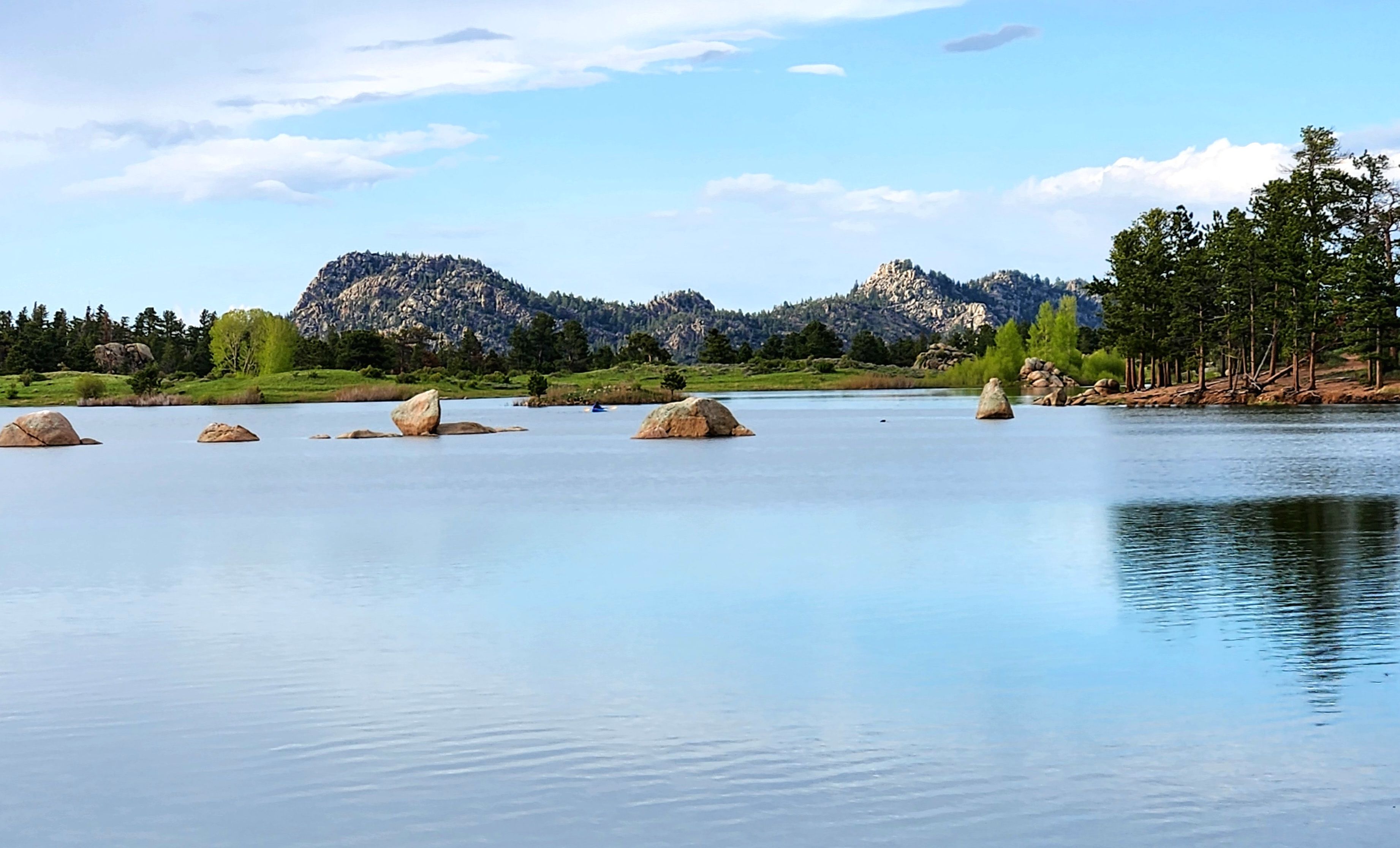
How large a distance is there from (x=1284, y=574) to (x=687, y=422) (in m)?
39.8

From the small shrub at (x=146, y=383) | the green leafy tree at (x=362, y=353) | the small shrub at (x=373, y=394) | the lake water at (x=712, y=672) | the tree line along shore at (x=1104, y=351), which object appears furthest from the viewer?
the green leafy tree at (x=362, y=353)

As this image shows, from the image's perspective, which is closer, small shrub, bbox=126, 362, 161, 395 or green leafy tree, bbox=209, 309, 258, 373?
small shrub, bbox=126, 362, 161, 395

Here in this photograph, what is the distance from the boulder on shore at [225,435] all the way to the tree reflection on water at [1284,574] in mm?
45199

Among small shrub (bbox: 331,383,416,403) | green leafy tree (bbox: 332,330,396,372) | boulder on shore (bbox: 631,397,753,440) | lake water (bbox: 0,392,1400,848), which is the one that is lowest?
lake water (bbox: 0,392,1400,848)

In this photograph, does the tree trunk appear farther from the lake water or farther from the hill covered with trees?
the lake water

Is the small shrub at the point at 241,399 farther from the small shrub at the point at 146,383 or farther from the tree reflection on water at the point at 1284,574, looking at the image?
the tree reflection on water at the point at 1284,574

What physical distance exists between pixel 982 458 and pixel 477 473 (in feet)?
49.5

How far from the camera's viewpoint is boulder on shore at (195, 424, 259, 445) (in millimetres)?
63188

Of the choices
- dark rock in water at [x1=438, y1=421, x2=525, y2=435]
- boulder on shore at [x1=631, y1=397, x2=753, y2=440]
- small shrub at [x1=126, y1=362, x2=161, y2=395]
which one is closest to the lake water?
boulder on shore at [x1=631, y1=397, x2=753, y2=440]

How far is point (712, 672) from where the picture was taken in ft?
43.2

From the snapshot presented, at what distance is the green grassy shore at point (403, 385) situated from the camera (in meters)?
135

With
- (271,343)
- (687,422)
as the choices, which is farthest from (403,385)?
(687,422)

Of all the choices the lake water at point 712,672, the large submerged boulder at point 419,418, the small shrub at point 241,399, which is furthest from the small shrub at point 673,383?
the lake water at point 712,672

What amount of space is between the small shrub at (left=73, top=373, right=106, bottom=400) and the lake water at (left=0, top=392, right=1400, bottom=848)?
112005 mm
